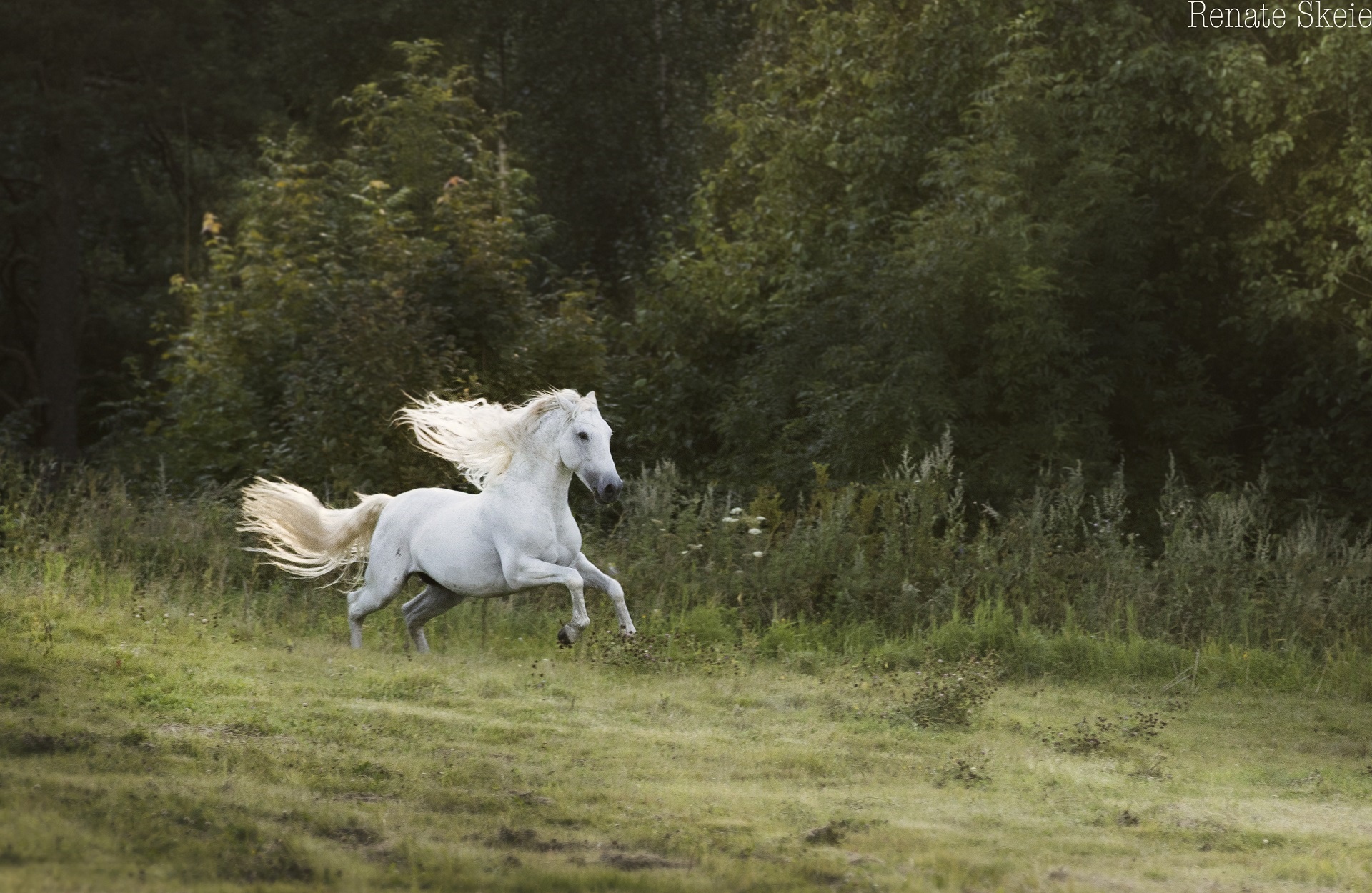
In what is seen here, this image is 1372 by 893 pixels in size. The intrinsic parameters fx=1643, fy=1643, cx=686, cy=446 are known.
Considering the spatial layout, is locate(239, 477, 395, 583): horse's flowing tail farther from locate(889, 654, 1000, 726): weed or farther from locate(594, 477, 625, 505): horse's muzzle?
locate(889, 654, 1000, 726): weed

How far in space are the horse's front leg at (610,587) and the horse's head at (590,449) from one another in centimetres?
51

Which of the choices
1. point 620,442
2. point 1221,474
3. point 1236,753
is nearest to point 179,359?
point 620,442

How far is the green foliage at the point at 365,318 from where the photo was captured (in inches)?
620

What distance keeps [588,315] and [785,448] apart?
9.35 ft

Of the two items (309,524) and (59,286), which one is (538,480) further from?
(59,286)

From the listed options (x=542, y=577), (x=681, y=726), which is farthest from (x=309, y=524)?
(x=681, y=726)

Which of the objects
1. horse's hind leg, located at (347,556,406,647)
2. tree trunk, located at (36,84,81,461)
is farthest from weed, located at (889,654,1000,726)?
tree trunk, located at (36,84,81,461)

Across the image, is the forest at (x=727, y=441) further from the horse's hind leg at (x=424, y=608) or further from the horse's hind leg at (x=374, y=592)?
the horse's hind leg at (x=424, y=608)

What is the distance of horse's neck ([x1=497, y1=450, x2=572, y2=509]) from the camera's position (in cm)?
963

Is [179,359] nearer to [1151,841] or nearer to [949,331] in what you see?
[949,331]

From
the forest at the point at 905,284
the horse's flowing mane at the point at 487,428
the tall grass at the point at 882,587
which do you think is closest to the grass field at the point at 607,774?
the tall grass at the point at 882,587

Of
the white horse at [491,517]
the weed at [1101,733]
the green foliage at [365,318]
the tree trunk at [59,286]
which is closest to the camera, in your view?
the weed at [1101,733]

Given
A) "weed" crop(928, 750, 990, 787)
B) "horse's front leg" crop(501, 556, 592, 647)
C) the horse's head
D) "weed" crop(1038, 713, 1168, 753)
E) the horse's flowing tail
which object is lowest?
"weed" crop(928, 750, 990, 787)

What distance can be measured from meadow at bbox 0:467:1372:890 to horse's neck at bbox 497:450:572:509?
97cm
